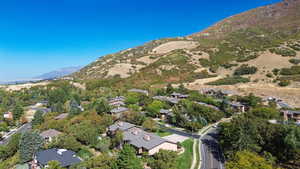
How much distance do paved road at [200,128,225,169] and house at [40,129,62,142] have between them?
31.5 metres

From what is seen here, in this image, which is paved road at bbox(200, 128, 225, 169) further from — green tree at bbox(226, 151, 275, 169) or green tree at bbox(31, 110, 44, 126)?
green tree at bbox(31, 110, 44, 126)

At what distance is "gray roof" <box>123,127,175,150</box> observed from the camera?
3252cm

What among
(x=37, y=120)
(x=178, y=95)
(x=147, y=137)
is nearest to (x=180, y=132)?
(x=147, y=137)

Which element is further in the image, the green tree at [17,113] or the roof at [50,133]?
the green tree at [17,113]

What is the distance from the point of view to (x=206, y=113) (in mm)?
49031

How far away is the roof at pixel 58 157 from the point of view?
92.1 feet

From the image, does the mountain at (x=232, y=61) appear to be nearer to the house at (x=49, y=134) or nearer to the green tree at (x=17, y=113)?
the green tree at (x=17, y=113)

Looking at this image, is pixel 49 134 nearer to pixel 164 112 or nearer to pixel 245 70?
pixel 164 112

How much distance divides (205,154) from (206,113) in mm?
17620

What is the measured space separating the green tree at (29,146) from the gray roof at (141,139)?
1597cm

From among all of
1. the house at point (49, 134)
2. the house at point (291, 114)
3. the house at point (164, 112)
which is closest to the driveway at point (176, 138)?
the house at point (164, 112)

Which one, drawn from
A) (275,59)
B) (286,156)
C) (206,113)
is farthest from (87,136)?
(275,59)

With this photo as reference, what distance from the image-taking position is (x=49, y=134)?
41.4 m

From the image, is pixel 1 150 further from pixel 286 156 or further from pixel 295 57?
pixel 295 57
